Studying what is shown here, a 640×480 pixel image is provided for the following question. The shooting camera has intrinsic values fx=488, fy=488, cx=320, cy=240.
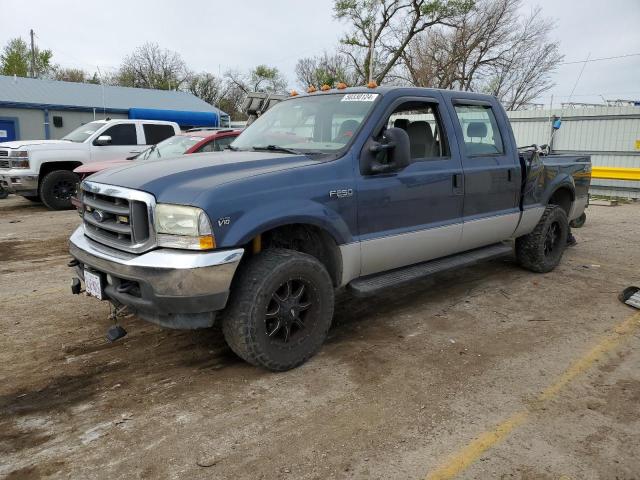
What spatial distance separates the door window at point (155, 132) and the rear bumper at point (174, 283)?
361 inches

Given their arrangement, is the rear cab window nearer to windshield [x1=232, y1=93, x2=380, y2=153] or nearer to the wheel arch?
the wheel arch

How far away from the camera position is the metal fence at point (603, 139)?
14.1 meters

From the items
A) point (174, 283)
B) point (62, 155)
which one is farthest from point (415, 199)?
point (62, 155)

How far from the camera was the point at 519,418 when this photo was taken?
287 cm

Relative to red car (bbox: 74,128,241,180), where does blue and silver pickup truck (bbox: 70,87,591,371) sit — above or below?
below

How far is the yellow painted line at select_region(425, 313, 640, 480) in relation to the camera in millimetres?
2434

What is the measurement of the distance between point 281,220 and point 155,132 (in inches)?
379

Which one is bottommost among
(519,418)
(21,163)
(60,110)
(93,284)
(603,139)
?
(519,418)

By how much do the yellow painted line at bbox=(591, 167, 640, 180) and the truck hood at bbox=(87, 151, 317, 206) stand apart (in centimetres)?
1275

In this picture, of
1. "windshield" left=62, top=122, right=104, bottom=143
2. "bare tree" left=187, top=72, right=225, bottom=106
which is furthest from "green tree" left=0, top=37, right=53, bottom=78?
"windshield" left=62, top=122, right=104, bottom=143

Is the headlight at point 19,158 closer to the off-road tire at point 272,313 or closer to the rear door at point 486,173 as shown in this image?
the off-road tire at point 272,313

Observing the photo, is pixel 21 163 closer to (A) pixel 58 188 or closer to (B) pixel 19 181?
(B) pixel 19 181

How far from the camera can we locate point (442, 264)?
4.50 meters

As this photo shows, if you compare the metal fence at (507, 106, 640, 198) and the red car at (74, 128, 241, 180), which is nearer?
the red car at (74, 128, 241, 180)
